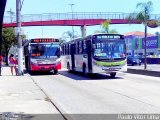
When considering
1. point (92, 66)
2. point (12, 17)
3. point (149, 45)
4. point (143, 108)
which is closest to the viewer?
point (143, 108)

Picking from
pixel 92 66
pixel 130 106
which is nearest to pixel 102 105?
pixel 130 106

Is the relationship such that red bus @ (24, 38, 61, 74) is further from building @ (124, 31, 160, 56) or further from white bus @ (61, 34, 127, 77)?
building @ (124, 31, 160, 56)

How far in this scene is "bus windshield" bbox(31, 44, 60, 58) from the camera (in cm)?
3394

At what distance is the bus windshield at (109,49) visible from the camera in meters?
27.2

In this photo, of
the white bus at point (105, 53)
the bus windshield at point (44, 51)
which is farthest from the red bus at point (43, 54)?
the white bus at point (105, 53)

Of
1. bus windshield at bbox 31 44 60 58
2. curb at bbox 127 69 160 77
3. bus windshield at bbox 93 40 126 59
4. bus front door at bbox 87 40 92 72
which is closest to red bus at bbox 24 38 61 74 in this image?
bus windshield at bbox 31 44 60 58

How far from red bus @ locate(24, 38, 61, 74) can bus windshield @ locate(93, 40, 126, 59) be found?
24.5ft

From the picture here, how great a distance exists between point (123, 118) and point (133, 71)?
23.7 metres

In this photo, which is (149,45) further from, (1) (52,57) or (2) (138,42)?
(1) (52,57)

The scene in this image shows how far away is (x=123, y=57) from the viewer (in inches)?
1081

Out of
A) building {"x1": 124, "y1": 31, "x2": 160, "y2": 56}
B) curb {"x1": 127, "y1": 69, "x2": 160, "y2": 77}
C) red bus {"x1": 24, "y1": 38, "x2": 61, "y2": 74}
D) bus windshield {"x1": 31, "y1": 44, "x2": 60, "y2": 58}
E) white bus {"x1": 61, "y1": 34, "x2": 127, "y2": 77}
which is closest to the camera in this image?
white bus {"x1": 61, "y1": 34, "x2": 127, "y2": 77}

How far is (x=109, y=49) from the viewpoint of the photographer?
89.7 feet

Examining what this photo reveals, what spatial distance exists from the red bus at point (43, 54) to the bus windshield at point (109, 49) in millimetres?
7461

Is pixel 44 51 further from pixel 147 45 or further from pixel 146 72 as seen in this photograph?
pixel 147 45
